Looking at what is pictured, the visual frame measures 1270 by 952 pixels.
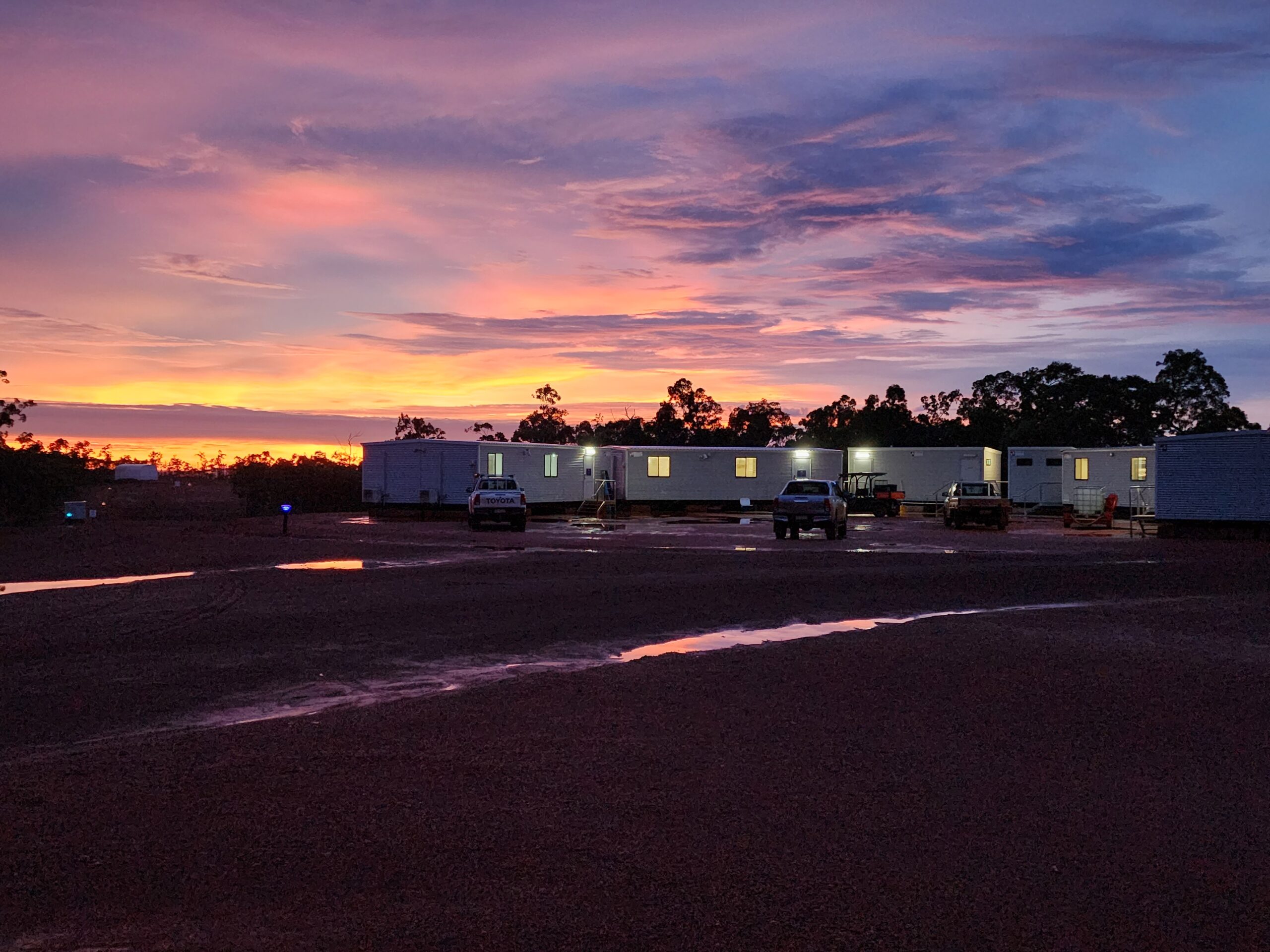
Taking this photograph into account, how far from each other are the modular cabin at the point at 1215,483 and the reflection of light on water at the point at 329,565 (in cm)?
2442

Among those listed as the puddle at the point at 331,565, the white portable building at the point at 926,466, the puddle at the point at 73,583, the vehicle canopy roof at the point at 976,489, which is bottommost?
the puddle at the point at 331,565

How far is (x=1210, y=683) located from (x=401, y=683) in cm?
669

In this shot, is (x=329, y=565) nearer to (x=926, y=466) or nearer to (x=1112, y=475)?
(x=1112, y=475)

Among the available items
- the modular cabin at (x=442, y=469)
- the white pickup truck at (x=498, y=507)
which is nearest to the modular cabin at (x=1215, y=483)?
the white pickup truck at (x=498, y=507)

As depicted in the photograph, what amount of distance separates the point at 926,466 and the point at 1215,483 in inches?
834

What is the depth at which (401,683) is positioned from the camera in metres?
9.41

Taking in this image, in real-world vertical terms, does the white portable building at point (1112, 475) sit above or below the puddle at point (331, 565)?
above

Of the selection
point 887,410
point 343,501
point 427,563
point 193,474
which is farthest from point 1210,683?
point 193,474

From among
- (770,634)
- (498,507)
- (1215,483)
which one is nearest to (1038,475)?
(1215,483)

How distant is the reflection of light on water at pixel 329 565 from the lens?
2048 centimetres

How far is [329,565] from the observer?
21.1m

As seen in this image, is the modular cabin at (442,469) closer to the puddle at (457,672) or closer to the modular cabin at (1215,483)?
the modular cabin at (1215,483)

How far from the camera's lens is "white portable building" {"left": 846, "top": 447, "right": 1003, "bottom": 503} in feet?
175

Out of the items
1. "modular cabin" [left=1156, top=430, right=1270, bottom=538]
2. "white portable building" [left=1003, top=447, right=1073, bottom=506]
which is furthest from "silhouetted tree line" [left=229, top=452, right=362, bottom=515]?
"modular cabin" [left=1156, top=430, right=1270, bottom=538]
